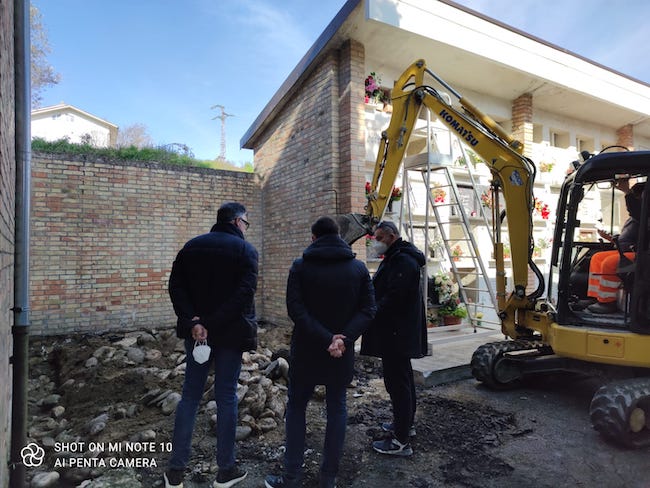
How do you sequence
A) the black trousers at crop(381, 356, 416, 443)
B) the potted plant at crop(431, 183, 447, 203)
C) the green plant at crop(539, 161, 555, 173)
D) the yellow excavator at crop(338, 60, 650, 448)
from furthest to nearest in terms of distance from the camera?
the green plant at crop(539, 161, 555, 173) → the potted plant at crop(431, 183, 447, 203) → the yellow excavator at crop(338, 60, 650, 448) → the black trousers at crop(381, 356, 416, 443)

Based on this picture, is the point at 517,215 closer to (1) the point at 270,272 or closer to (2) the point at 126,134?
(1) the point at 270,272

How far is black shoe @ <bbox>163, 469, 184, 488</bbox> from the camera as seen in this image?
2.85 meters

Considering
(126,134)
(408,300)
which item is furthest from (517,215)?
(126,134)

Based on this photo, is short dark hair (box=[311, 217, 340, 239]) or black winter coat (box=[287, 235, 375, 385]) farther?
short dark hair (box=[311, 217, 340, 239])

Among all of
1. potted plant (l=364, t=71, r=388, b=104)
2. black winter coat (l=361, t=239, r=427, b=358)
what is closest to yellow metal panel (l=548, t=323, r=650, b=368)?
black winter coat (l=361, t=239, r=427, b=358)

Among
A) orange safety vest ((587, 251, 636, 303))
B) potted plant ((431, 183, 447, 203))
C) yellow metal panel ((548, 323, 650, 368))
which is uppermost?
potted plant ((431, 183, 447, 203))

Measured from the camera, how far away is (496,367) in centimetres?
497

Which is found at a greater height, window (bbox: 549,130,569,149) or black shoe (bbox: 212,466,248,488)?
window (bbox: 549,130,569,149)

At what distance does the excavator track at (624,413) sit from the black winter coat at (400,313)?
1677 millimetres

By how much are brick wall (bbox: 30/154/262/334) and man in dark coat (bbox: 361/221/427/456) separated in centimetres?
564

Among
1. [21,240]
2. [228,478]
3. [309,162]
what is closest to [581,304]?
[228,478]

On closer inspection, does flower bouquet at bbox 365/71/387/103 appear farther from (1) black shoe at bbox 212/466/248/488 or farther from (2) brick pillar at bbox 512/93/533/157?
(1) black shoe at bbox 212/466/248/488

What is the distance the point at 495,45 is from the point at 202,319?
25.2 feet

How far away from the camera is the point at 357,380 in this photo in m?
5.40
